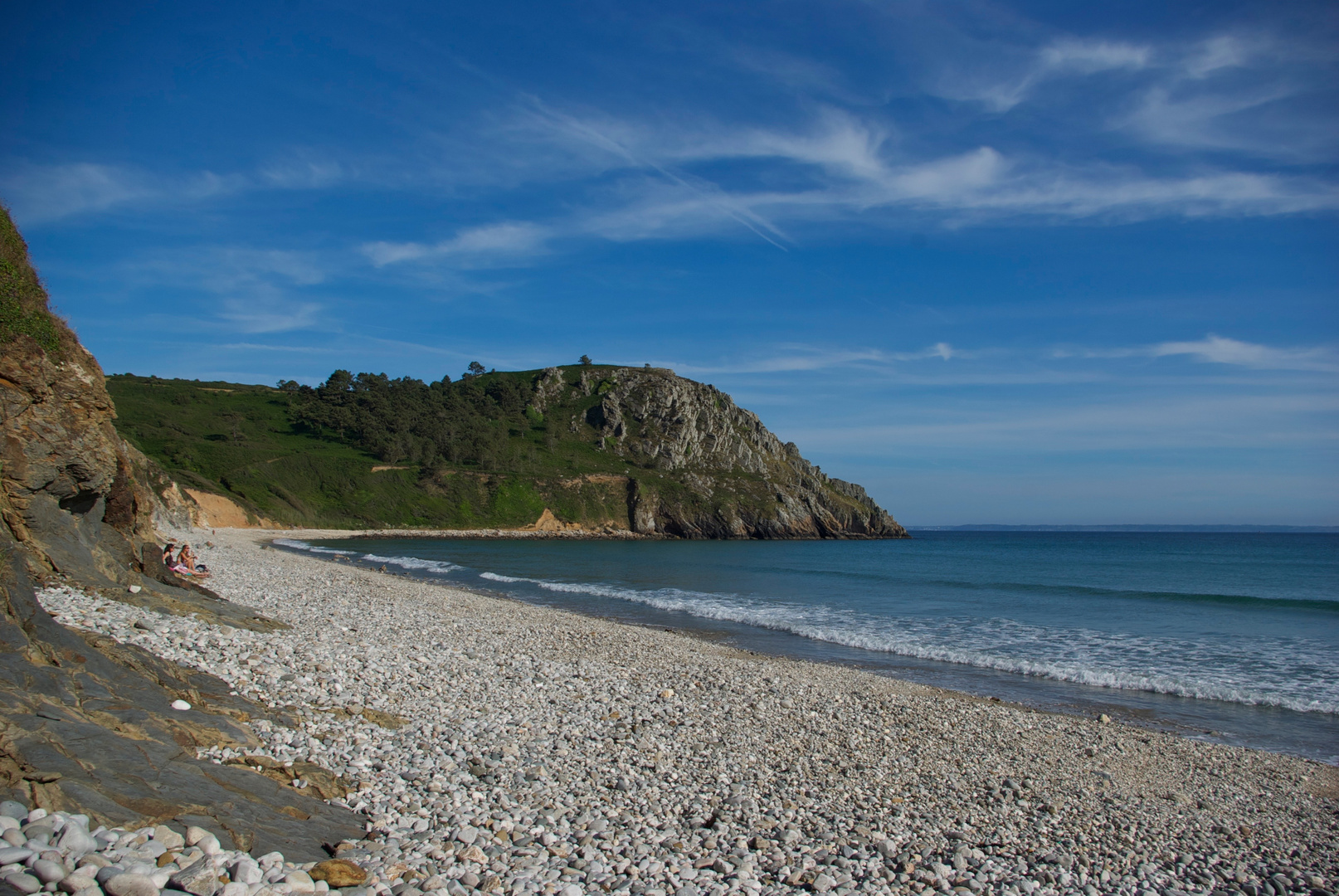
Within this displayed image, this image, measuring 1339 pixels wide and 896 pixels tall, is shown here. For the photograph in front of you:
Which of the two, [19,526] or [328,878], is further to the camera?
[19,526]

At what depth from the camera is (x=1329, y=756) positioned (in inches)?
450

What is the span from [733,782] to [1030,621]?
22.3 meters

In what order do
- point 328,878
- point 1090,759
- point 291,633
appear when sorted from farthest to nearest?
point 291,633 < point 1090,759 < point 328,878

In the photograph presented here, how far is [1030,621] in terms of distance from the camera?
26203mm

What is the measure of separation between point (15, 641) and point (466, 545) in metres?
68.3

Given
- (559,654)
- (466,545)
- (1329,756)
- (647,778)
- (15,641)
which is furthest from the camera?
(466,545)

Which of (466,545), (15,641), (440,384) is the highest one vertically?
(440,384)

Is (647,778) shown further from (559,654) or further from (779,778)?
(559,654)

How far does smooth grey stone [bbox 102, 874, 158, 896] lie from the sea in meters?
14.9

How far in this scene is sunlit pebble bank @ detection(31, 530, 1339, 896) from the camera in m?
6.18

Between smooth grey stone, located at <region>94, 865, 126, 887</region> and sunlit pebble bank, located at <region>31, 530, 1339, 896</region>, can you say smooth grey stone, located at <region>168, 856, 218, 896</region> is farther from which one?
sunlit pebble bank, located at <region>31, 530, 1339, 896</region>

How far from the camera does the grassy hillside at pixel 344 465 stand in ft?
276

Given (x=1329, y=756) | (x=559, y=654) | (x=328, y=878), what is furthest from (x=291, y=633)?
(x=1329, y=756)

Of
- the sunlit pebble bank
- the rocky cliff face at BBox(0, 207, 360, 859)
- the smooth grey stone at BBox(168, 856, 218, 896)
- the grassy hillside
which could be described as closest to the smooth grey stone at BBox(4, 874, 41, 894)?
the smooth grey stone at BBox(168, 856, 218, 896)
